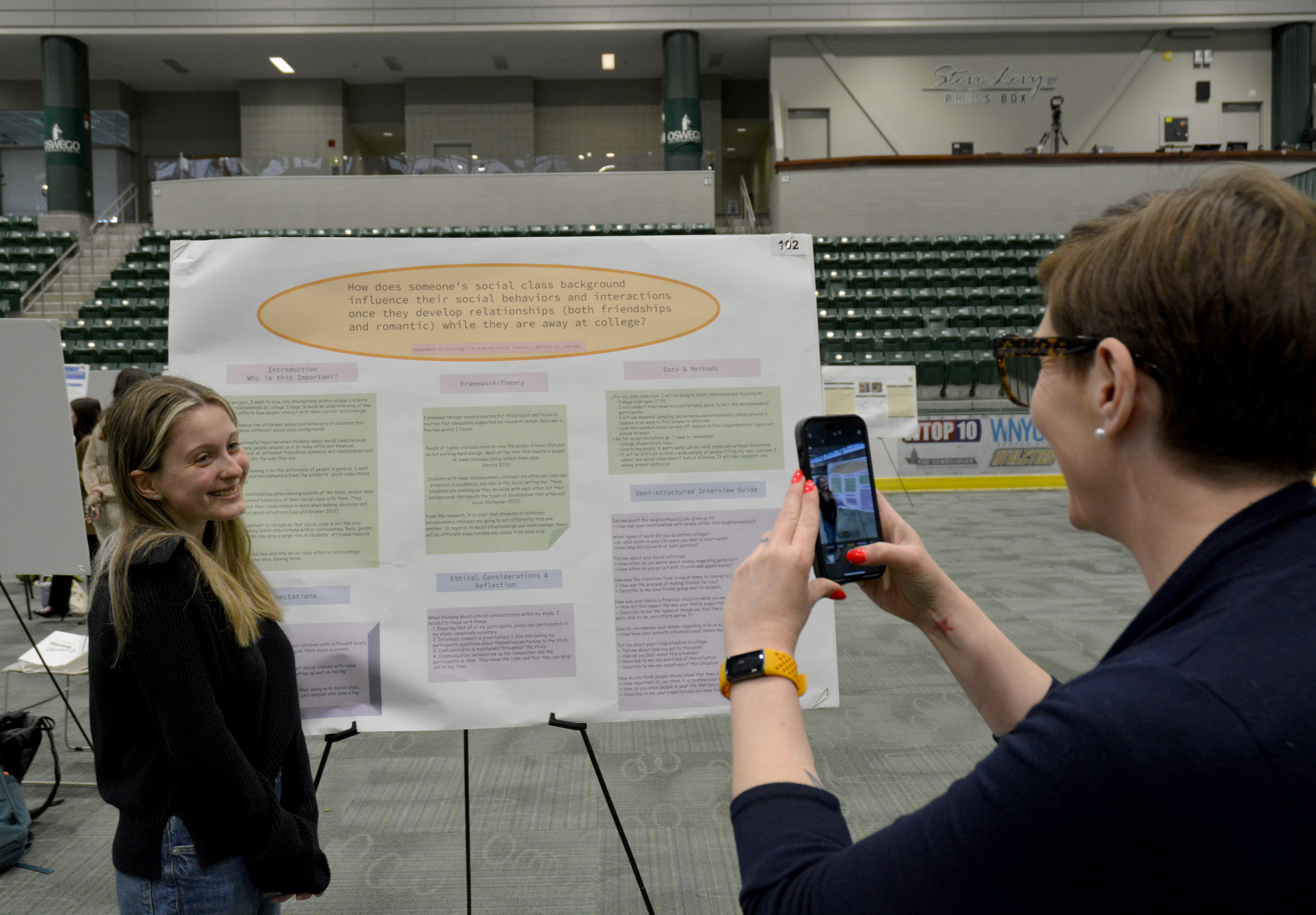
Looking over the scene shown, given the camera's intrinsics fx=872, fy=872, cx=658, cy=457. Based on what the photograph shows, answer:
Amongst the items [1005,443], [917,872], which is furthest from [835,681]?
[1005,443]

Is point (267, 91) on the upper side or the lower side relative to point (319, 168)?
upper

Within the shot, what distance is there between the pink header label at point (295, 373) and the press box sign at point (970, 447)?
9823 mm

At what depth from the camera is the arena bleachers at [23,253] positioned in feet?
48.1

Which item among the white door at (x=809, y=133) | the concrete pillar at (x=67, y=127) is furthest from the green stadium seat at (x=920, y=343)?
the concrete pillar at (x=67, y=127)

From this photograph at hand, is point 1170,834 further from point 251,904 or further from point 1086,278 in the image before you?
point 251,904

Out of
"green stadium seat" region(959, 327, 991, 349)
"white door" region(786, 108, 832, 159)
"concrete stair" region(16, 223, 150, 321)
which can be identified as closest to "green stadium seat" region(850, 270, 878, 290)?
"green stadium seat" region(959, 327, 991, 349)

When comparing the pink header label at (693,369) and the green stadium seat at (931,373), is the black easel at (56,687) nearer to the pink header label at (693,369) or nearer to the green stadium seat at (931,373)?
the pink header label at (693,369)

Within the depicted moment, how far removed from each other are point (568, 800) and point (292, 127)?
21392 millimetres

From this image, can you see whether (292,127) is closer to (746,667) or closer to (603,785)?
(603,785)

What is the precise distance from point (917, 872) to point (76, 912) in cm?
283

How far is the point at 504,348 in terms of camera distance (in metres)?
1.98

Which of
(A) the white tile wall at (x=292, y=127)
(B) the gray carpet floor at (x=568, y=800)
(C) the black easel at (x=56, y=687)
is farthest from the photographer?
(A) the white tile wall at (x=292, y=127)

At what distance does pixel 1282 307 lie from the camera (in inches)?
26.2

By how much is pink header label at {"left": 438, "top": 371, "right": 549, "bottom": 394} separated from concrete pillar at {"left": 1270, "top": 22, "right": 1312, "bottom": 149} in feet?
70.8
